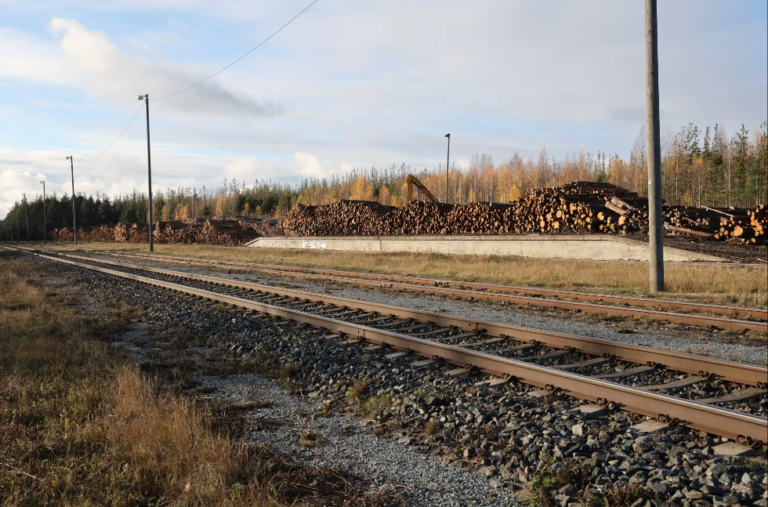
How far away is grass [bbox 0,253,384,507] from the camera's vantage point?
11.8ft

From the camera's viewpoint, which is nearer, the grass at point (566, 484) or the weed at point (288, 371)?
the grass at point (566, 484)

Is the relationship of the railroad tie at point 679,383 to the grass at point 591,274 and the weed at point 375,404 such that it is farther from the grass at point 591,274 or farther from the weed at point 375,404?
the grass at point 591,274

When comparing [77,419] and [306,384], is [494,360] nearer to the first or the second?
[306,384]

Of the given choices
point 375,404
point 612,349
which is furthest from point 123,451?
point 612,349

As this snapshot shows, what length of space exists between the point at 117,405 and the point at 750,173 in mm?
68922

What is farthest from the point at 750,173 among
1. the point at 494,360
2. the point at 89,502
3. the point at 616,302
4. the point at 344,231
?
the point at 89,502

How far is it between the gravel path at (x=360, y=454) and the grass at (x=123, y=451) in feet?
0.88

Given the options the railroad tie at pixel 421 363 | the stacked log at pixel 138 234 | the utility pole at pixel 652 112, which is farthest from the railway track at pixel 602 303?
the stacked log at pixel 138 234

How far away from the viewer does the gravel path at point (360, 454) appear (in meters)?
3.68

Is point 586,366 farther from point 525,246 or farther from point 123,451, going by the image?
point 525,246

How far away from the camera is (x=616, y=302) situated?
10.9 m

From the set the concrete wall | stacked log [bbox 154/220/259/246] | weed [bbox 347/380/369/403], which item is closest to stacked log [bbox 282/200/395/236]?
the concrete wall

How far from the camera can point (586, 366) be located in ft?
20.6

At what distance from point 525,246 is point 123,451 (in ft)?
59.8
